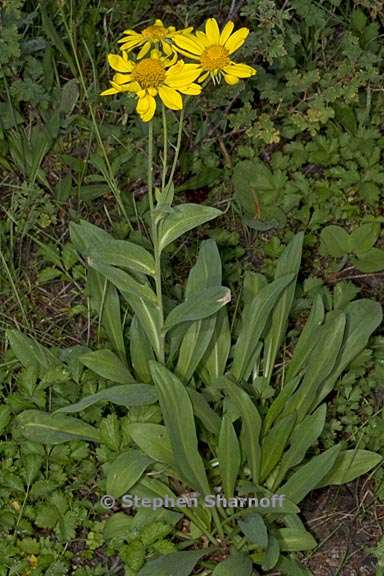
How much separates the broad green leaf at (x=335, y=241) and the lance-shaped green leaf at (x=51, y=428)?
954 millimetres

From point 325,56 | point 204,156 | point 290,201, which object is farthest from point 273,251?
point 325,56

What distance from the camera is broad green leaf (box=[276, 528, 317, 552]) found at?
2.24 meters

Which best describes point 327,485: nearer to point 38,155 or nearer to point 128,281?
point 128,281

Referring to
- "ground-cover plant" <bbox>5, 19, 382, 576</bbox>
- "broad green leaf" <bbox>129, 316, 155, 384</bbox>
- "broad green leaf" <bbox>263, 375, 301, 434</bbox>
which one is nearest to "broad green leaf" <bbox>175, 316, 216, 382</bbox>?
"ground-cover plant" <bbox>5, 19, 382, 576</bbox>

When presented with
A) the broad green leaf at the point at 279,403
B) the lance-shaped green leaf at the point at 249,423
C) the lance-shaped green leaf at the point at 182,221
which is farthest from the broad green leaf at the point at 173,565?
the lance-shaped green leaf at the point at 182,221

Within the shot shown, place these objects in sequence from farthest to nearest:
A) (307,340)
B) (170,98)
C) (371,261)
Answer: (371,261) < (307,340) < (170,98)

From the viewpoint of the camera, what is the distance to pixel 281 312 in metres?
2.46

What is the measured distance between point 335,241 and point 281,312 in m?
0.52

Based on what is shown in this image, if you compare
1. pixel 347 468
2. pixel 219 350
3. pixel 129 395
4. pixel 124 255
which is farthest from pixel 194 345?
pixel 347 468

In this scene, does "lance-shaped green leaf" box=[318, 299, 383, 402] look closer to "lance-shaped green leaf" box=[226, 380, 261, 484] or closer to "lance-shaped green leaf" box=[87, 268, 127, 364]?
"lance-shaped green leaf" box=[226, 380, 261, 484]

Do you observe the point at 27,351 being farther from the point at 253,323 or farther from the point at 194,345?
the point at 253,323

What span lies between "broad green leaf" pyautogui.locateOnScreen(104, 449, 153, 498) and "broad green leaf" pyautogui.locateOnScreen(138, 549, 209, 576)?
0.18 metres

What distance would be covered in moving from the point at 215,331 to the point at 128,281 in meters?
0.34

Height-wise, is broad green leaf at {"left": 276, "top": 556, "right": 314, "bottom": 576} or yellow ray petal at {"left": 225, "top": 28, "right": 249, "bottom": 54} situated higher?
yellow ray petal at {"left": 225, "top": 28, "right": 249, "bottom": 54}
